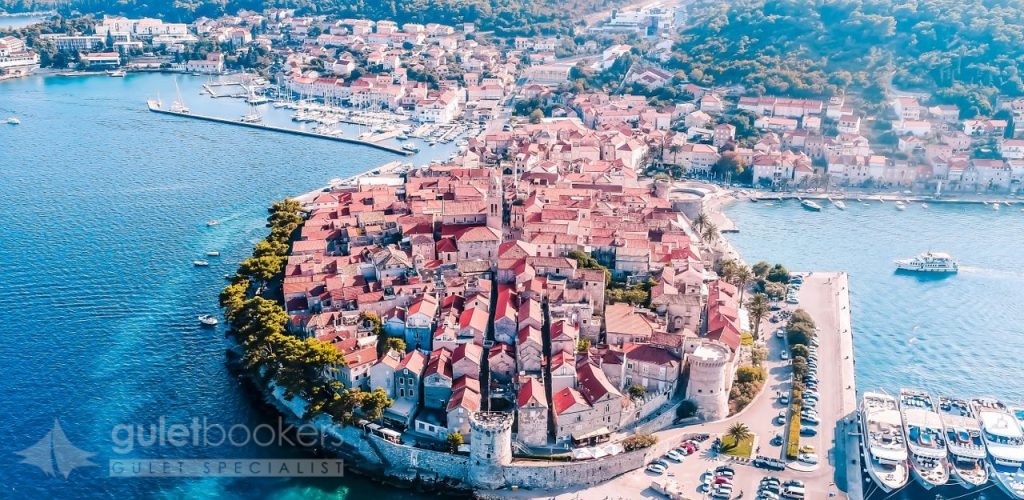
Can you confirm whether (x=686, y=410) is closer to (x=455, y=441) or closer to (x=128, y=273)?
(x=455, y=441)

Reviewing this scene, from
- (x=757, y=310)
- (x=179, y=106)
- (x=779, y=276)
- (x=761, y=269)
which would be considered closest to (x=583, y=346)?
(x=757, y=310)

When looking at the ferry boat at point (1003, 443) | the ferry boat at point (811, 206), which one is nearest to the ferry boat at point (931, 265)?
the ferry boat at point (811, 206)

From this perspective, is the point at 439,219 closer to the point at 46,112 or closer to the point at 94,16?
the point at 46,112

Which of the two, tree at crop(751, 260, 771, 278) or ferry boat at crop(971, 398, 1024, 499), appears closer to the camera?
ferry boat at crop(971, 398, 1024, 499)

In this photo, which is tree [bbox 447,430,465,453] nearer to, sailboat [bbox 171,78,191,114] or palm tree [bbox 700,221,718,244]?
palm tree [bbox 700,221,718,244]

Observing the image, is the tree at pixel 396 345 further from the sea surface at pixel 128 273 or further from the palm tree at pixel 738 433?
the palm tree at pixel 738 433

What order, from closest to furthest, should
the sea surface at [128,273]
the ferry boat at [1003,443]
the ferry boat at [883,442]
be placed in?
1. the ferry boat at [883,442]
2. the ferry boat at [1003,443]
3. the sea surface at [128,273]

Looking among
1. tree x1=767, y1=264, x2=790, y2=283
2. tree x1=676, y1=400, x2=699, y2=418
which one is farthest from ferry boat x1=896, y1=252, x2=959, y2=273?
tree x1=676, y1=400, x2=699, y2=418
